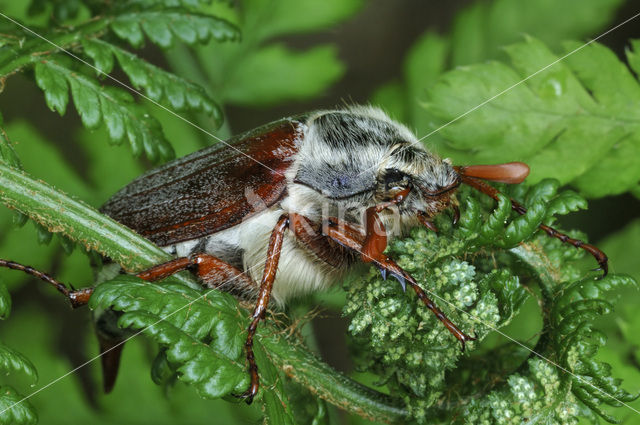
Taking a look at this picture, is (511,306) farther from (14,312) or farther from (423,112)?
(14,312)

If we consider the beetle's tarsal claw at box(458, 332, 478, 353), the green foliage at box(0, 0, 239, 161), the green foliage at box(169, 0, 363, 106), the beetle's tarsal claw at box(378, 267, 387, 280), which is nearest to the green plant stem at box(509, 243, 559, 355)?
the beetle's tarsal claw at box(458, 332, 478, 353)

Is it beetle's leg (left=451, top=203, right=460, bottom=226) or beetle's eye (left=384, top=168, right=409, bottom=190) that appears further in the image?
beetle's eye (left=384, top=168, right=409, bottom=190)

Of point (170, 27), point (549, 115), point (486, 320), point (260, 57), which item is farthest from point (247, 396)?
point (260, 57)

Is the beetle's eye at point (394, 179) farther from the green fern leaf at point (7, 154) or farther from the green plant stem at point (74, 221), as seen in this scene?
the green fern leaf at point (7, 154)

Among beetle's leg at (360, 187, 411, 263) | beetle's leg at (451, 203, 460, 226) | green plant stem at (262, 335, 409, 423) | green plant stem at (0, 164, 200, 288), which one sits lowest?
green plant stem at (262, 335, 409, 423)

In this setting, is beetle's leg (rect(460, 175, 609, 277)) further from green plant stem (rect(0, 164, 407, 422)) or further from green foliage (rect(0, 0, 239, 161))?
green foliage (rect(0, 0, 239, 161))

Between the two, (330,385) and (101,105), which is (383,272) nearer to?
(330,385)
